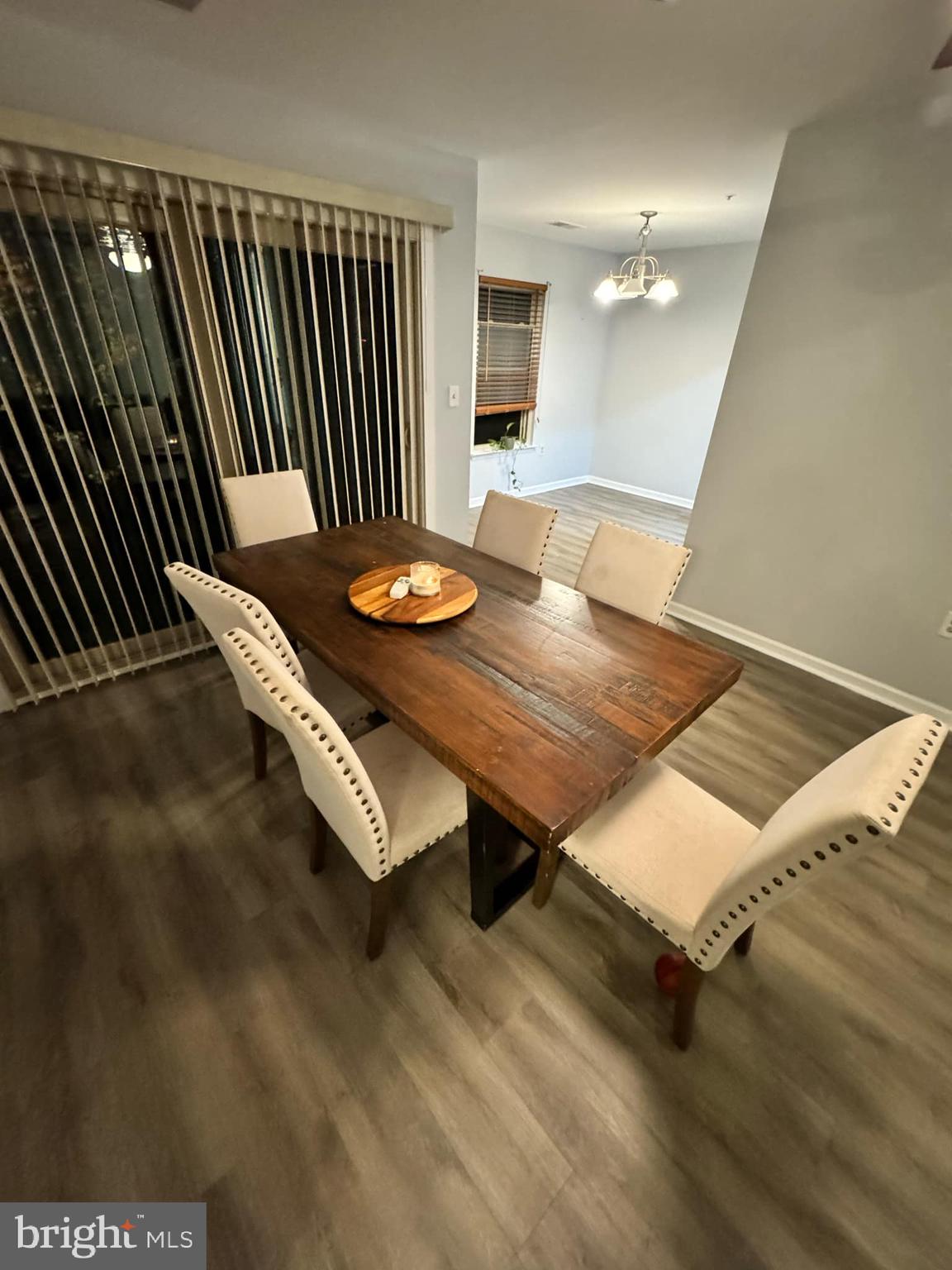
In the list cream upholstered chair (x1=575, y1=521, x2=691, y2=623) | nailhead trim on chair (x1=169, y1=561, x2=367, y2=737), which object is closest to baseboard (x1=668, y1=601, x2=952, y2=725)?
cream upholstered chair (x1=575, y1=521, x2=691, y2=623)

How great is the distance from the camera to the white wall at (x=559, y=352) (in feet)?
15.2

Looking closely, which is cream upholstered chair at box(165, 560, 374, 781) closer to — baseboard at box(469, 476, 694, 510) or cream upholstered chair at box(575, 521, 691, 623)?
cream upholstered chair at box(575, 521, 691, 623)

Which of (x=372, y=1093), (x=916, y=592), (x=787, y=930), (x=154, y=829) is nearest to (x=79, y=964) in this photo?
(x=154, y=829)

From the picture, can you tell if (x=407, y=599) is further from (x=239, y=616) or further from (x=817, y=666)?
(x=817, y=666)

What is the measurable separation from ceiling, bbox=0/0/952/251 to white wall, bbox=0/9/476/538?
0.17 ft

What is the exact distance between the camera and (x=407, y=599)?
1.66m

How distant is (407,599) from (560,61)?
6.28ft

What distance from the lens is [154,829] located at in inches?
68.1

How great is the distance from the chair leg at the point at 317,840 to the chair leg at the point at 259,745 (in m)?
0.44

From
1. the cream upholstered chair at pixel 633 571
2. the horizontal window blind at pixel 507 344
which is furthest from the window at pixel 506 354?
the cream upholstered chair at pixel 633 571

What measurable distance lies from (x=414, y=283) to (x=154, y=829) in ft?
9.66

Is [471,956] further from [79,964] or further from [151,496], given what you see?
[151,496]

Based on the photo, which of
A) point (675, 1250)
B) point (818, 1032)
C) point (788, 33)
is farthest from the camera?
point (788, 33)

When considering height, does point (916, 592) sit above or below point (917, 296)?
below
